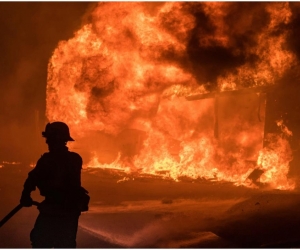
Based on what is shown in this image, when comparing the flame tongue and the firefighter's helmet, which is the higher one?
the flame tongue

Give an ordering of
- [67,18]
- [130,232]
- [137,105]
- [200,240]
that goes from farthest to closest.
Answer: [67,18]
[137,105]
[130,232]
[200,240]

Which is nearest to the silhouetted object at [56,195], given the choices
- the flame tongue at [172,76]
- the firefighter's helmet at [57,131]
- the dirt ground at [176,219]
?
the firefighter's helmet at [57,131]

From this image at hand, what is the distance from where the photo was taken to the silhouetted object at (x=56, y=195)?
3990mm

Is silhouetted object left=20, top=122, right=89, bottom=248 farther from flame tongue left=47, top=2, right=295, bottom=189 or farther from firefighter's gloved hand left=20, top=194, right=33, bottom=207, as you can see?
flame tongue left=47, top=2, right=295, bottom=189

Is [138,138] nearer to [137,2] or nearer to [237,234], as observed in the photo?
[137,2]

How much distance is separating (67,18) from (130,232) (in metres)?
16.3

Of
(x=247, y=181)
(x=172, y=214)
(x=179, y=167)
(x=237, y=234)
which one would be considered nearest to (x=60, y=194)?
(x=237, y=234)

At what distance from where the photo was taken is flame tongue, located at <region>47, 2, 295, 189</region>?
14859 millimetres

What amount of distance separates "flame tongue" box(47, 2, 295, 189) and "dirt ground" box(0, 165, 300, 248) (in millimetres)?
3532

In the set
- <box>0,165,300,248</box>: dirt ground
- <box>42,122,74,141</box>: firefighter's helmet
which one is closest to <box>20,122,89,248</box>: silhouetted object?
<box>42,122,74,141</box>: firefighter's helmet

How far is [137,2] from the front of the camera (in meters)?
16.2

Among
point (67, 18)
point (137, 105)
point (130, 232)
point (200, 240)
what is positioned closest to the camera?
point (200, 240)

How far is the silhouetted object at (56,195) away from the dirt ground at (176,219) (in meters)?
2.73

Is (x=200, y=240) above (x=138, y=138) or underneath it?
underneath
